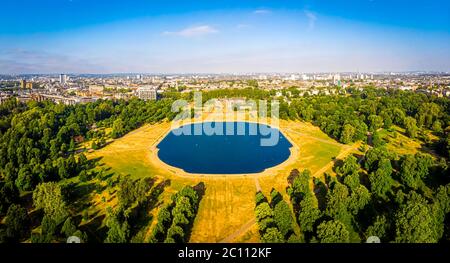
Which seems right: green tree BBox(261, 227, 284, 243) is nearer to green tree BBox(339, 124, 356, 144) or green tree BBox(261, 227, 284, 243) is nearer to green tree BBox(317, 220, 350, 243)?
green tree BBox(317, 220, 350, 243)

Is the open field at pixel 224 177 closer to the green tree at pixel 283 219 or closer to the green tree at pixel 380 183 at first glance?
the green tree at pixel 283 219

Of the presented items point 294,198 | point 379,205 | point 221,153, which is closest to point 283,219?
point 294,198

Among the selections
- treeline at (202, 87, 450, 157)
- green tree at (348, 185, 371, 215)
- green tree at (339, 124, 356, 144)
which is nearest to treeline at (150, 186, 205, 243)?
green tree at (348, 185, 371, 215)

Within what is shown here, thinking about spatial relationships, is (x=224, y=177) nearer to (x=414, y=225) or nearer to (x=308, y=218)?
(x=308, y=218)

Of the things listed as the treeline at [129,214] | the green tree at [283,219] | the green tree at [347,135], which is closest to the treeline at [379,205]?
the green tree at [283,219]
